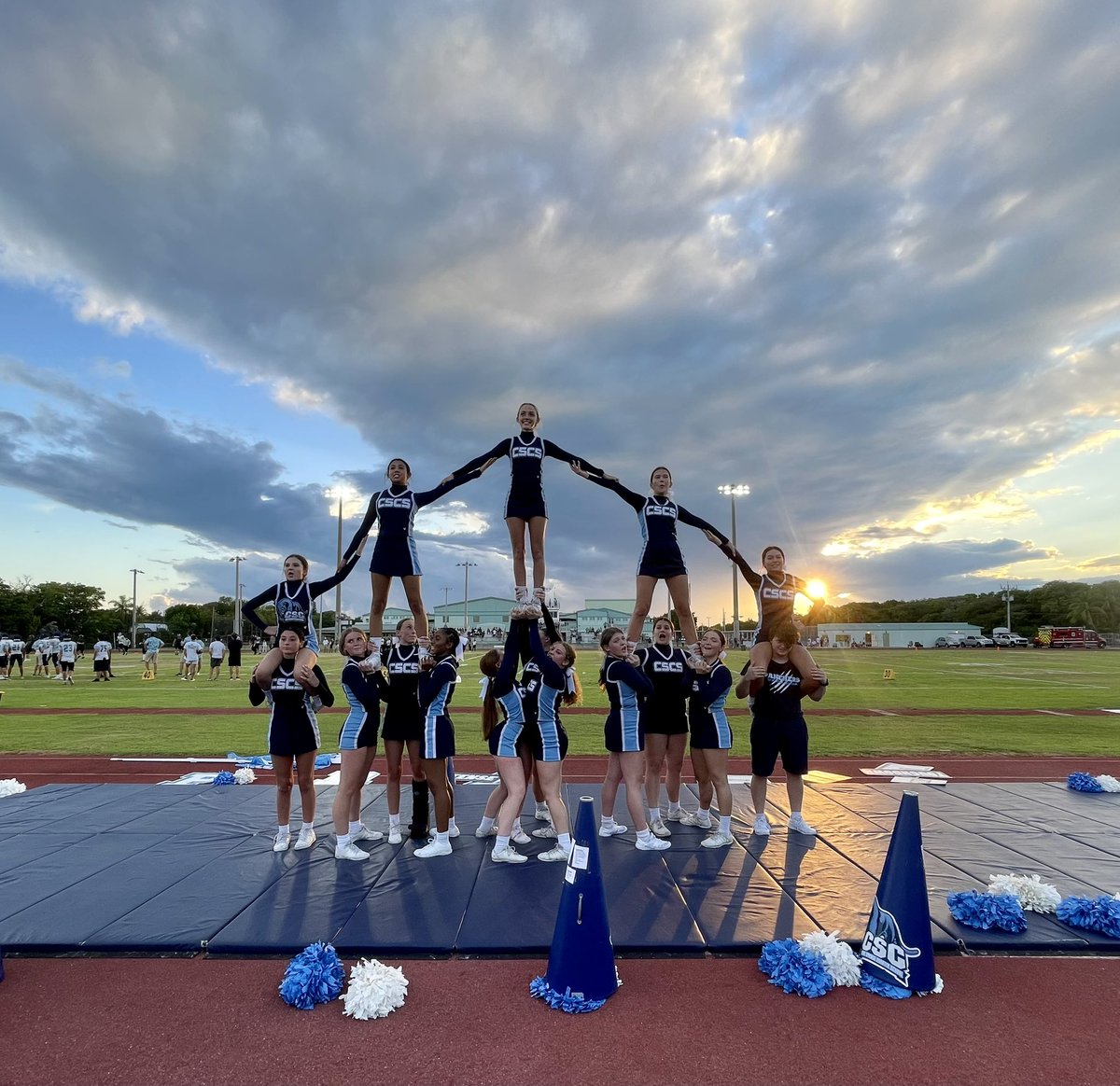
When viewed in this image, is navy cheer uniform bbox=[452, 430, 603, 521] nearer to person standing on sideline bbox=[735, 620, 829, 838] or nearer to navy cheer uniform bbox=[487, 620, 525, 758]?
navy cheer uniform bbox=[487, 620, 525, 758]

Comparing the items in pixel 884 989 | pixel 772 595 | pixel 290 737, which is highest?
pixel 772 595

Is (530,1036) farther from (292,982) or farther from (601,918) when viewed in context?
(292,982)

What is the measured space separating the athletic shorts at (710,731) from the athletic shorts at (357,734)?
3.19 metres

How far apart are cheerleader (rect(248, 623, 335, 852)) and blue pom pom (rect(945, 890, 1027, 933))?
5492mm

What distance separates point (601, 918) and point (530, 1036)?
763 mm

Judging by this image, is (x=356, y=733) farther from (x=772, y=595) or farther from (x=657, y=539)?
(x=772, y=595)

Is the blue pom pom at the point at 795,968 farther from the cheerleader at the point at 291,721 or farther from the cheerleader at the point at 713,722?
the cheerleader at the point at 291,721

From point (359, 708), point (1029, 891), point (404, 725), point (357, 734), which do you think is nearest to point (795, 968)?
point (1029, 891)

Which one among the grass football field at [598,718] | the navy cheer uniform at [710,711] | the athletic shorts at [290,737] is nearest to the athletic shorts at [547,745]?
the navy cheer uniform at [710,711]

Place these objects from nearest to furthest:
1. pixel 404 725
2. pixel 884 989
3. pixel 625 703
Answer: pixel 884 989
pixel 625 703
pixel 404 725

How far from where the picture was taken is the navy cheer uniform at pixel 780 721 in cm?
713

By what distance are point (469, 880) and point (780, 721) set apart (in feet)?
11.4

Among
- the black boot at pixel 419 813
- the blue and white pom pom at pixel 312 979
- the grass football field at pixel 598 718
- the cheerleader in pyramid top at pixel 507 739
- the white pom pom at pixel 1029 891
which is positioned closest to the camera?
the blue and white pom pom at pixel 312 979

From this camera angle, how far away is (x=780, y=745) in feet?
23.5
